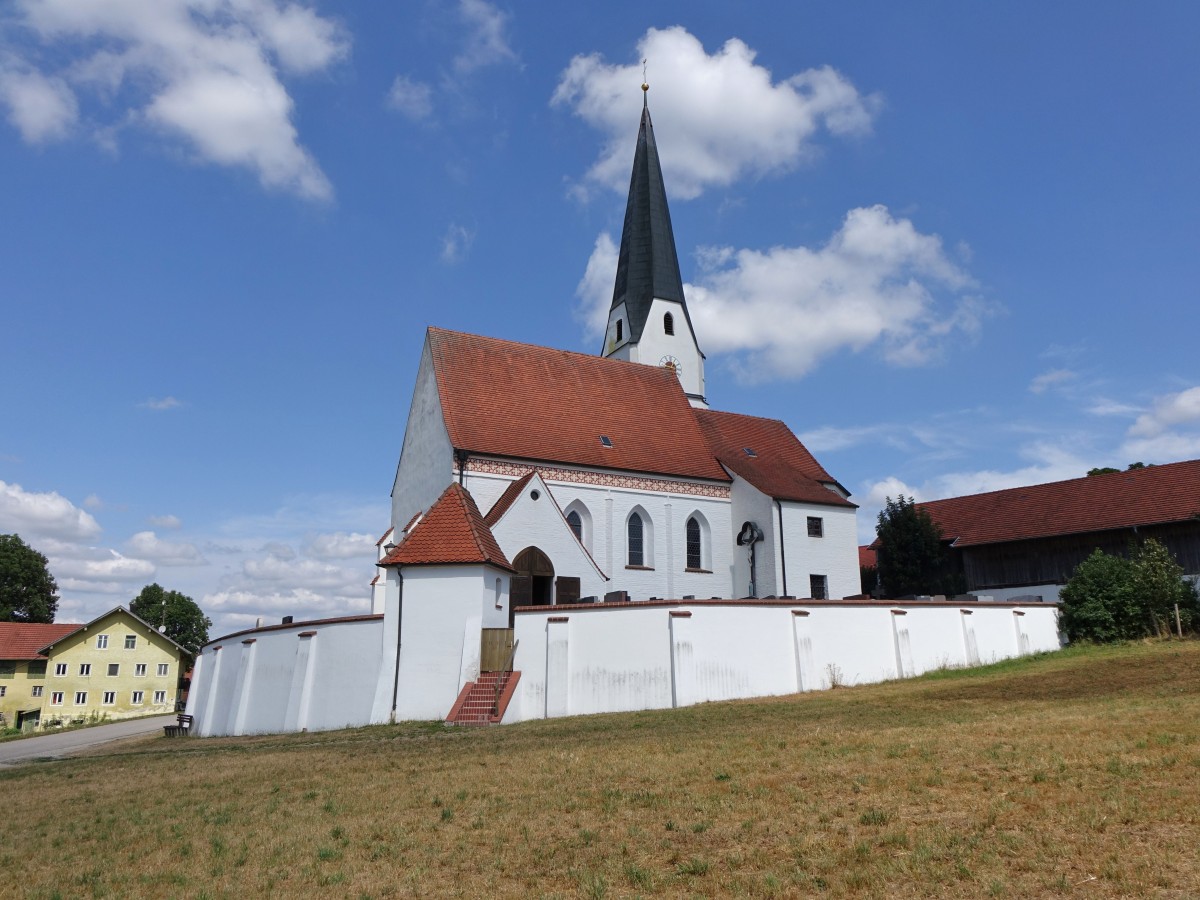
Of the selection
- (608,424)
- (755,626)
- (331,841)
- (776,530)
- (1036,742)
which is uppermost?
(608,424)

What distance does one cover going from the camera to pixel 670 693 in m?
21.4

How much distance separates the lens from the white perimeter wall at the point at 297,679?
2270 cm

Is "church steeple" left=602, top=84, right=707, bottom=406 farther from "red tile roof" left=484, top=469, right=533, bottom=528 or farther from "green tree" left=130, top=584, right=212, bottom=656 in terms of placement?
"green tree" left=130, top=584, right=212, bottom=656

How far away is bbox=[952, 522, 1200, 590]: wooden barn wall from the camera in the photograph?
111 feet

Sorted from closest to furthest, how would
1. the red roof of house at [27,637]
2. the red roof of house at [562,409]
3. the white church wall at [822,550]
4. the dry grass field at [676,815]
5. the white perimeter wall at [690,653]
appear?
the dry grass field at [676,815]
the white perimeter wall at [690,653]
the red roof of house at [562,409]
the white church wall at [822,550]
the red roof of house at [27,637]

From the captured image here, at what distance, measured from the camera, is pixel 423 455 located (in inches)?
1246

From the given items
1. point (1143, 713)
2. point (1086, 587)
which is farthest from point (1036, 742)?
point (1086, 587)

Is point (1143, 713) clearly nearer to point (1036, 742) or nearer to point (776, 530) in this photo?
point (1036, 742)

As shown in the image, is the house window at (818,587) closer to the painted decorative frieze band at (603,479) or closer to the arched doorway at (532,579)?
the painted decorative frieze band at (603,479)

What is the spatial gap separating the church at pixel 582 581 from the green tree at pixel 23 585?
51483 millimetres

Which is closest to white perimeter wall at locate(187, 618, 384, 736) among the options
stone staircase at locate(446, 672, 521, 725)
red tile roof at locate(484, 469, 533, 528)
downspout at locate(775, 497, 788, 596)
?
stone staircase at locate(446, 672, 521, 725)

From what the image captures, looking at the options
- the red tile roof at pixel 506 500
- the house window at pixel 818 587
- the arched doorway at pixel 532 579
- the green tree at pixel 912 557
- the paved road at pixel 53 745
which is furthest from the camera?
the green tree at pixel 912 557

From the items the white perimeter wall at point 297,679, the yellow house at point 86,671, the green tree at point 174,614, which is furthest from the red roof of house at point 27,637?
the white perimeter wall at point 297,679

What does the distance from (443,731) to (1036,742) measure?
453 inches
